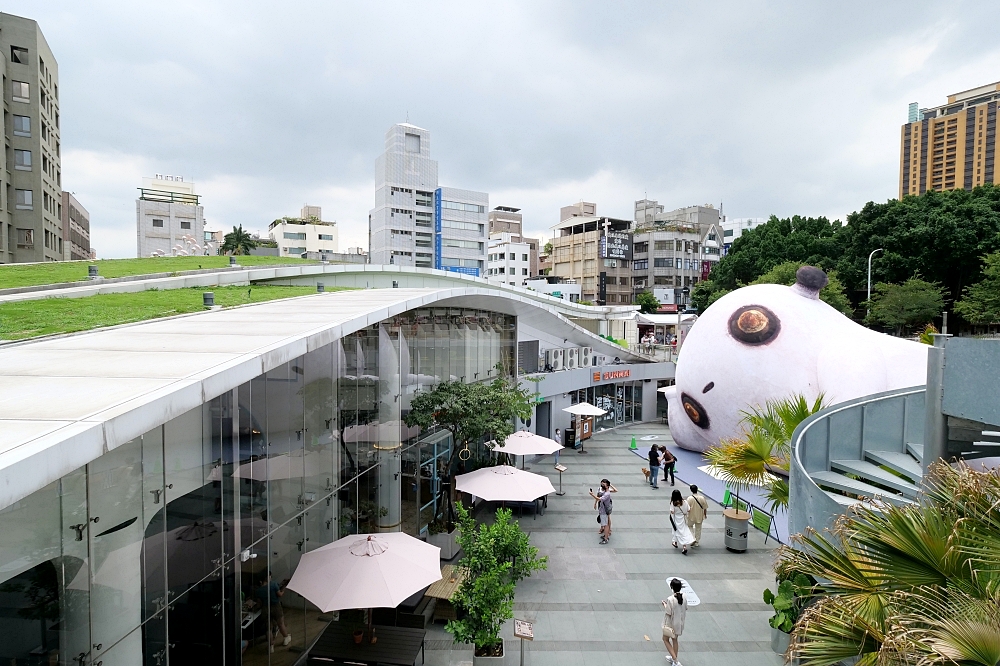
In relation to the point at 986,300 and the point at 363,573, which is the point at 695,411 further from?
the point at 986,300

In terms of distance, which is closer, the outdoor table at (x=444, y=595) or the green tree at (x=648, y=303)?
the outdoor table at (x=444, y=595)

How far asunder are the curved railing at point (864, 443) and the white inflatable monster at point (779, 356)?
30.8 ft

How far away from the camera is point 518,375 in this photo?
22.7m

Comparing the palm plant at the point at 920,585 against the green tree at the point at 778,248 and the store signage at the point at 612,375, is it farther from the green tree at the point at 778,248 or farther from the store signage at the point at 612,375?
the green tree at the point at 778,248

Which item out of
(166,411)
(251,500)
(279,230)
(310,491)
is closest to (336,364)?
(310,491)

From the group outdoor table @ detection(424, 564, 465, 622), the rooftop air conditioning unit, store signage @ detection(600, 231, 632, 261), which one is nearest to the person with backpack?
outdoor table @ detection(424, 564, 465, 622)

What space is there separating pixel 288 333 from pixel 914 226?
49.2 m

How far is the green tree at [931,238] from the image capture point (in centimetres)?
4025

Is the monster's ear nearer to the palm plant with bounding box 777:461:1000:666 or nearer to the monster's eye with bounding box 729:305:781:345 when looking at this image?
the monster's eye with bounding box 729:305:781:345

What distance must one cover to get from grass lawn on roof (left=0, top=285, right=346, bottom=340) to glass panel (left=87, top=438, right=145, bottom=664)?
2.84 metres

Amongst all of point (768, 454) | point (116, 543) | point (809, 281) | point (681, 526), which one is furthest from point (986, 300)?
point (116, 543)

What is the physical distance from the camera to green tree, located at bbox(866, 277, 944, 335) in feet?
125

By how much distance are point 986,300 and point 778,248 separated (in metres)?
23.7

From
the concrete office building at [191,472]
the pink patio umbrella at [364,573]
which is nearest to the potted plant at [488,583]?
the pink patio umbrella at [364,573]
